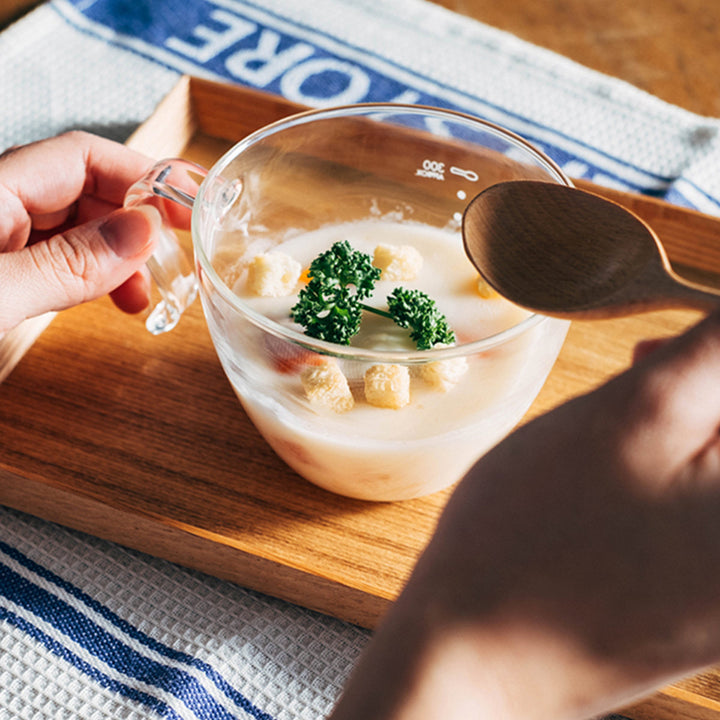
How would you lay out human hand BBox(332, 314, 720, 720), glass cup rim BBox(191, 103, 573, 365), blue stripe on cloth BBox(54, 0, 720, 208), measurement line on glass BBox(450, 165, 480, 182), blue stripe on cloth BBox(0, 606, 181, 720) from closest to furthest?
human hand BBox(332, 314, 720, 720), glass cup rim BBox(191, 103, 573, 365), blue stripe on cloth BBox(0, 606, 181, 720), measurement line on glass BBox(450, 165, 480, 182), blue stripe on cloth BBox(54, 0, 720, 208)

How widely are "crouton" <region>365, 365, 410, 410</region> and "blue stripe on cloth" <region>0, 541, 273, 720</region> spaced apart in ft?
0.90

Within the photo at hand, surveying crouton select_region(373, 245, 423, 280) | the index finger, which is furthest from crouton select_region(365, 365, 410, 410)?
the index finger

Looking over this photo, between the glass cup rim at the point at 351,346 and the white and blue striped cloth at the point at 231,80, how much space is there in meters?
0.28

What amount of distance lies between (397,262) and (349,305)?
9 centimetres

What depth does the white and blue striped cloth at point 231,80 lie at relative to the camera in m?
0.66

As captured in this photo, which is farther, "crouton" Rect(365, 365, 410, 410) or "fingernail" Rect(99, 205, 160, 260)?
"fingernail" Rect(99, 205, 160, 260)

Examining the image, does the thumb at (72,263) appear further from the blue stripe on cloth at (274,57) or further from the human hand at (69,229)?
the blue stripe on cloth at (274,57)

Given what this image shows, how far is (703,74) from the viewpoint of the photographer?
1.39 metres

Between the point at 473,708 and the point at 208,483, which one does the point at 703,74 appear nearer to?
the point at 208,483

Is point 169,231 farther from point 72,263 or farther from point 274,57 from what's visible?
point 274,57

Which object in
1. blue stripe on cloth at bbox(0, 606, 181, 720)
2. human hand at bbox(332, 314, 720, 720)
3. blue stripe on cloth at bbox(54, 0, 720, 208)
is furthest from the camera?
blue stripe on cloth at bbox(54, 0, 720, 208)

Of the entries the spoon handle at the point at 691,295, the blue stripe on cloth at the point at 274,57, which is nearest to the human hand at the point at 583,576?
the spoon handle at the point at 691,295

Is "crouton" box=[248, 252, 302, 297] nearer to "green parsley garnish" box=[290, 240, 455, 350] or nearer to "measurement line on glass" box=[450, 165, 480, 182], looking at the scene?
"green parsley garnish" box=[290, 240, 455, 350]

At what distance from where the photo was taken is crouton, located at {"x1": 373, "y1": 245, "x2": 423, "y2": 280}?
0.70 meters
